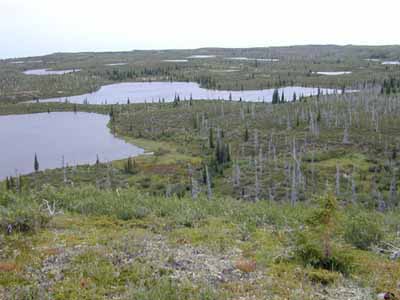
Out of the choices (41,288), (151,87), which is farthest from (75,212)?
(151,87)

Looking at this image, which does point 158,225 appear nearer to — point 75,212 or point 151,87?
point 75,212

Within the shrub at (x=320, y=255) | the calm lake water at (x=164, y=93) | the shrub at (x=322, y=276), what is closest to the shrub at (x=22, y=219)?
the shrub at (x=320, y=255)

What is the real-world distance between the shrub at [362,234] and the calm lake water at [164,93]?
9363cm

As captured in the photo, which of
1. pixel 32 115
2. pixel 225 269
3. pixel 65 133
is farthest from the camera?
pixel 32 115

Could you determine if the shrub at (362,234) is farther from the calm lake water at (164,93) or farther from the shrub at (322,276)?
the calm lake water at (164,93)

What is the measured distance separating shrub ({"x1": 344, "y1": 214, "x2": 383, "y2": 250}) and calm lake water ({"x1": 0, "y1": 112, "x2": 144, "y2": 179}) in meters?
49.2

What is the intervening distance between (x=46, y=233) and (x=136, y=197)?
167 inches

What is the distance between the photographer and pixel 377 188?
39.2m

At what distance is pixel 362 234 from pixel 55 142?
226 feet

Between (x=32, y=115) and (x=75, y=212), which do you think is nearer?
(x=75, y=212)

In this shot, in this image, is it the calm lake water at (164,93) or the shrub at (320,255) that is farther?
the calm lake water at (164,93)

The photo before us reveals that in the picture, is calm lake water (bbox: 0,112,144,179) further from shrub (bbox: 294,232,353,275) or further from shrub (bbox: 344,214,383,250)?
shrub (bbox: 294,232,353,275)

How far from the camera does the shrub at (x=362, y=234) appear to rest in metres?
11.1

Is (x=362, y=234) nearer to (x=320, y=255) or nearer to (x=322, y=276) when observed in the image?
(x=320, y=255)
